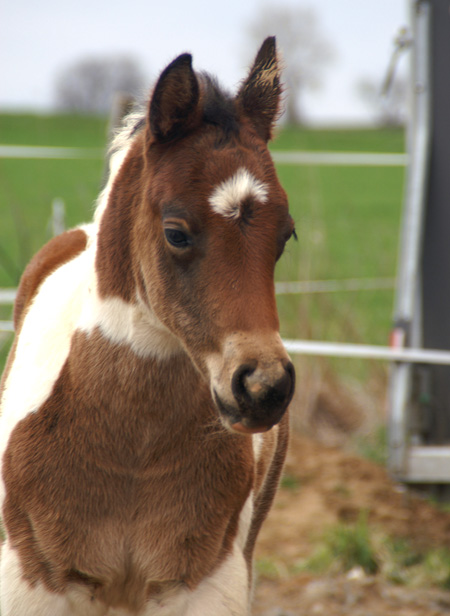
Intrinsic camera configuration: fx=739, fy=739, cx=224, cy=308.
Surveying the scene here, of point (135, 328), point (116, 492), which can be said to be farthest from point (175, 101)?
point (116, 492)

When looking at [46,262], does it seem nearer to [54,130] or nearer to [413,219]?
[413,219]

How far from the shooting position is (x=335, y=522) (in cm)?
468

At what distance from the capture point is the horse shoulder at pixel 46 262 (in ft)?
9.50

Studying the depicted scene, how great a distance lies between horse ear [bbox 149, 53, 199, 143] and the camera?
1960mm

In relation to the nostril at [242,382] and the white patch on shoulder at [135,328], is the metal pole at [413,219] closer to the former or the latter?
the white patch on shoulder at [135,328]

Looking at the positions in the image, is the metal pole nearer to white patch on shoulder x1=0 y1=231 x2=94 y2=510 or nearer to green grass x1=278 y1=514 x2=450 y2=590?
green grass x1=278 y1=514 x2=450 y2=590

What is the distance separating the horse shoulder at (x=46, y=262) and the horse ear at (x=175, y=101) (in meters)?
1.00

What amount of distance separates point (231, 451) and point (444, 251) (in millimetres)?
3084

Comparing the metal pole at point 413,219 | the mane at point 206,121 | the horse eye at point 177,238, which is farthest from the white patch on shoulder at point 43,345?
the metal pole at point 413,219

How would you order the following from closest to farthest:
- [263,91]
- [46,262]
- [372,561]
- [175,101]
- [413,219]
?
[175,101] → [263,91] → [46,262] → [372,561] → [413,219]

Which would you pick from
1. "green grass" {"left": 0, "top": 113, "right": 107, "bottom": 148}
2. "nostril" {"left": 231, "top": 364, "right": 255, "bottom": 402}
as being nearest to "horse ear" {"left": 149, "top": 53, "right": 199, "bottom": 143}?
"nostril" {"left": 231, "top": 364, "right": 255, "bottom": 402}

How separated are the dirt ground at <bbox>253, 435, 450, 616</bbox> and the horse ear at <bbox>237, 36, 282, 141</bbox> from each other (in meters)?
2.43

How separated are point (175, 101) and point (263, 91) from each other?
0.32 m

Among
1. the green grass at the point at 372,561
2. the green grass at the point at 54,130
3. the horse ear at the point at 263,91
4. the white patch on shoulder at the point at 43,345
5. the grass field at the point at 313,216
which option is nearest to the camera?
the horse ear at the point at 263,91
